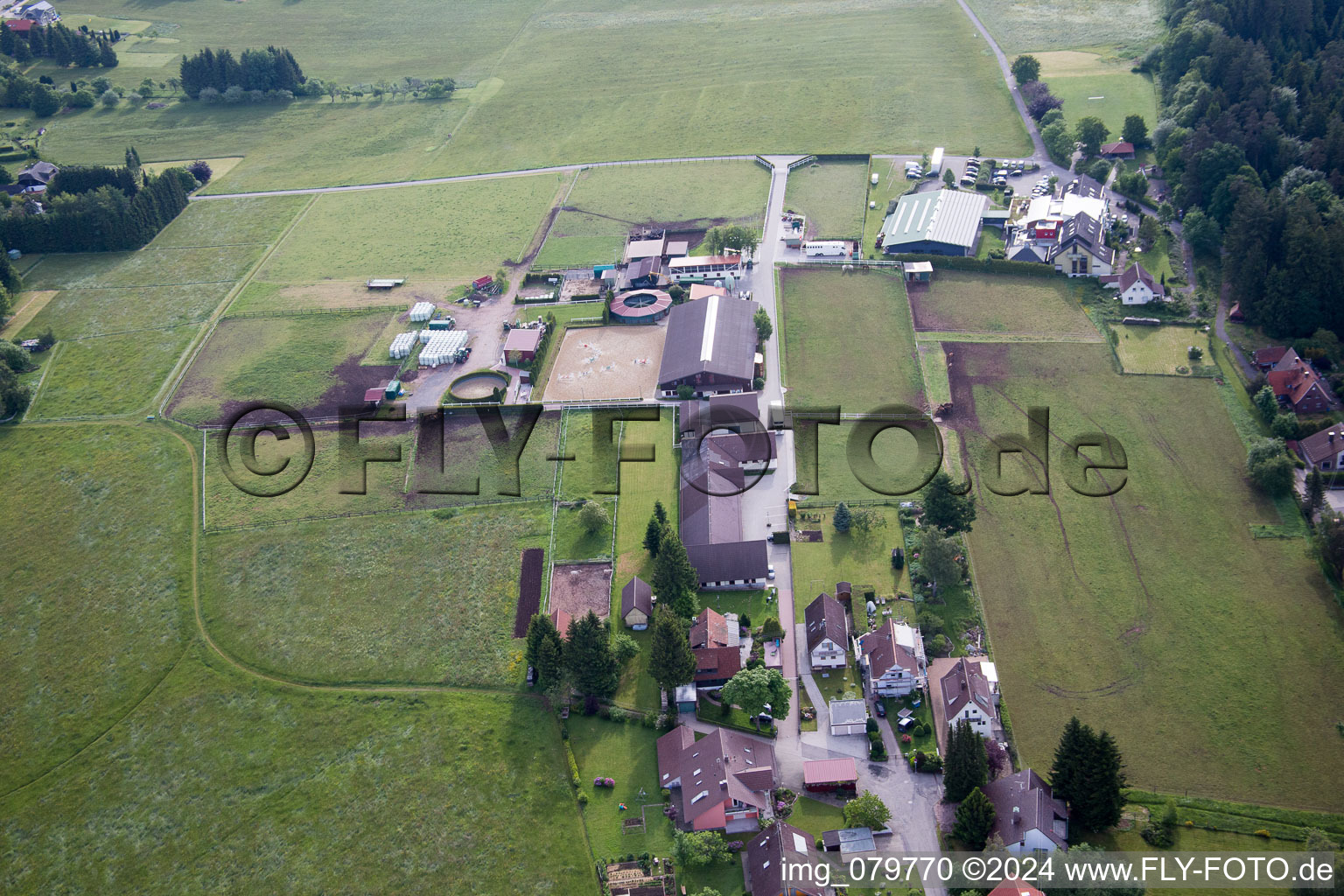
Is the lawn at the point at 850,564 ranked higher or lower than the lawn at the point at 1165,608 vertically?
lower

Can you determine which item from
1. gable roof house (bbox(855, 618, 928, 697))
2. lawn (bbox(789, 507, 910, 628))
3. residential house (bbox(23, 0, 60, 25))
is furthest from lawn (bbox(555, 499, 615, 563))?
residential house (bbox(23, 0, 60, 25))

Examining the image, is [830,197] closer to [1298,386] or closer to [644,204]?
[644,204]

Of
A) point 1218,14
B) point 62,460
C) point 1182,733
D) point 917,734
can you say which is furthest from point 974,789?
point 1218,14

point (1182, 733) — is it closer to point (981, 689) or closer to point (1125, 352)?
point (981, 689)

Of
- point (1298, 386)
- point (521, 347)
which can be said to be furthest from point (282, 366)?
point (1298, 386)

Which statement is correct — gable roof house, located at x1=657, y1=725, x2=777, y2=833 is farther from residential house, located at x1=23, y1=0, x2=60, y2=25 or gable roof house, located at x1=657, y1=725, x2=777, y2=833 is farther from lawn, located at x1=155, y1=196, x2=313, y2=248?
residential house, located at x1=23, y1=0, x2=60, y2=25

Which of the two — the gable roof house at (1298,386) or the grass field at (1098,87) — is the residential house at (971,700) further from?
the grass field at (1098,87)

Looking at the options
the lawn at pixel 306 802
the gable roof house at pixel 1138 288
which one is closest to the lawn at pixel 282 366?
the lawn at pixel 306 802
